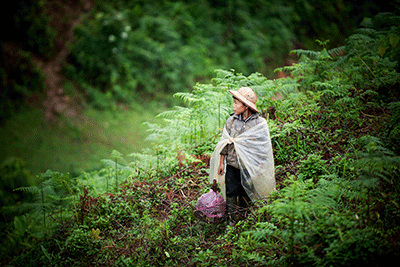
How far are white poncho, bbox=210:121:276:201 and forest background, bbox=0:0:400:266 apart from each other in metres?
0.24

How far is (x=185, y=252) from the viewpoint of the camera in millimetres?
4070

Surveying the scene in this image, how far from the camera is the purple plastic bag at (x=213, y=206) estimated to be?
4.32 meters

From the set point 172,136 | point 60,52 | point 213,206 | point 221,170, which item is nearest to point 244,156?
point 221,170

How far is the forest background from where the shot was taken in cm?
351

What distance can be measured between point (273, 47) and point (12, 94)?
1192cm

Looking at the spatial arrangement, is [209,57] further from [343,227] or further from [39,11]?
[343,227]

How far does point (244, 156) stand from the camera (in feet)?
13.4

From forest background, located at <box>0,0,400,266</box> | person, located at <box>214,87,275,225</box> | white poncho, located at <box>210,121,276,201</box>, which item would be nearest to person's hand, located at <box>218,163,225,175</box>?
person, located at <box>214,87,275,225</box>

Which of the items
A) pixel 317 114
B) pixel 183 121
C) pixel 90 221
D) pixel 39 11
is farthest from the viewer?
pixel 39 11

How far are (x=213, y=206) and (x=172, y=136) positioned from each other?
2.39 metres

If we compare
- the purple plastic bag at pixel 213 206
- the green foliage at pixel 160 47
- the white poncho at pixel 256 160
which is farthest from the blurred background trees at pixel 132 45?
the white poncho at pixel 256 160

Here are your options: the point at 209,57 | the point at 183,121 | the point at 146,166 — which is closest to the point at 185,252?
the point at 146,166

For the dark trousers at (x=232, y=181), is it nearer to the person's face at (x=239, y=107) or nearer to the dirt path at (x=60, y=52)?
the person's face at (x=239, y=107)

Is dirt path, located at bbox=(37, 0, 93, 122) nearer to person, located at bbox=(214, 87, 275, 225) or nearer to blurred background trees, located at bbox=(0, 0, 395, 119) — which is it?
blurred background trees, located at bbox=(0, 0, 395, 119)
